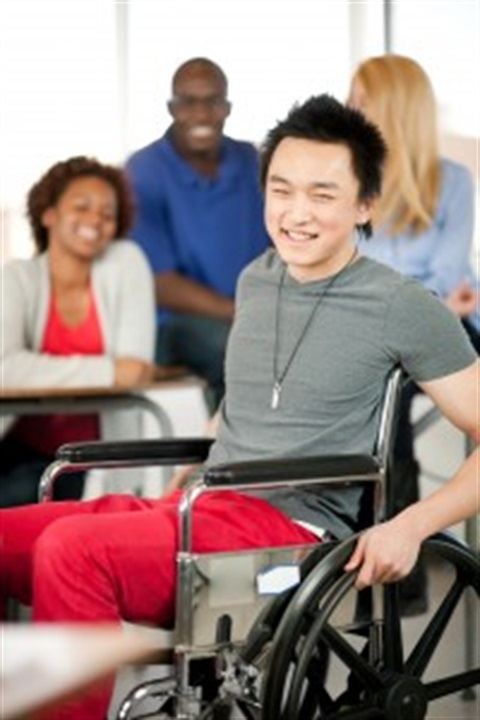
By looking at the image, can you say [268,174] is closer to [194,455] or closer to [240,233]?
[194,455]

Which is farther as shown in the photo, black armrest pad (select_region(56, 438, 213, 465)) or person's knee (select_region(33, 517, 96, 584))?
black armrest pad (select_region(56, 438, 213, 465))

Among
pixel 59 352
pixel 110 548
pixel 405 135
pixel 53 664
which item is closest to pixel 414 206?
pixel 405 135

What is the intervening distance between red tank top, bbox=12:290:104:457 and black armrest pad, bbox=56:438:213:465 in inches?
29.4

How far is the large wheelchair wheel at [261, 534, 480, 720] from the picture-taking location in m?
1.68

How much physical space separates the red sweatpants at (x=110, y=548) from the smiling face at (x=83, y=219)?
3.04 feet

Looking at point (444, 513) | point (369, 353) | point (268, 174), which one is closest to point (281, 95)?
point (268, 174)

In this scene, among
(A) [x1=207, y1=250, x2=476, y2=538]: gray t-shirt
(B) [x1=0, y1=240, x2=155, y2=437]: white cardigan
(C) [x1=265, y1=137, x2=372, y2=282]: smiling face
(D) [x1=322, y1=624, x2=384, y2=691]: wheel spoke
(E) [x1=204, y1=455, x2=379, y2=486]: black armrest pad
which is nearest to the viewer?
(E) [x1=204, y1=455, x2=379, y2=486]: black armrest pad

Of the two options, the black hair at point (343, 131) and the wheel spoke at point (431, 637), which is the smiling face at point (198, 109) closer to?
the black hair at point (343, 131)

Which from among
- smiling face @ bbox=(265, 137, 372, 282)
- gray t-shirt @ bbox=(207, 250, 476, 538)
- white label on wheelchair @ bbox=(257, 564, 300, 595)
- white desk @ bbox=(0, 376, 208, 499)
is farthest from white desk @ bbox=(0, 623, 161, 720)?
white desk @ bbox=(0, 376, 208, 499)

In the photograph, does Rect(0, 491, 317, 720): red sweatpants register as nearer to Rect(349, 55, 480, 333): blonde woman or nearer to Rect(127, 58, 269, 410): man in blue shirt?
Rect(127, 58, 269, 410): man in blue shirt

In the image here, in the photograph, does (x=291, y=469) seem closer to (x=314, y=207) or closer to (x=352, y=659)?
(x=352, y=659)

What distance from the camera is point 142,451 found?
1938mm

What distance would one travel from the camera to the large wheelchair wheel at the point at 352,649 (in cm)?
168

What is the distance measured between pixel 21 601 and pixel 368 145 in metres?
0.81
